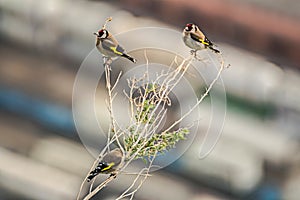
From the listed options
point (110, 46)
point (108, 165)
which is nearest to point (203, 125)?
point (110, 46)

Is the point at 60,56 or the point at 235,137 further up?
the point at 60,56

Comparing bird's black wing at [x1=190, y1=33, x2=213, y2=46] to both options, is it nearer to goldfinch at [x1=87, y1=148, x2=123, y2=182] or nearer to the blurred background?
goldfinch at [x1=87, y1=148, x2=123, y2=182]

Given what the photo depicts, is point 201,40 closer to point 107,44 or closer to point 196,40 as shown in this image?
point 196,40

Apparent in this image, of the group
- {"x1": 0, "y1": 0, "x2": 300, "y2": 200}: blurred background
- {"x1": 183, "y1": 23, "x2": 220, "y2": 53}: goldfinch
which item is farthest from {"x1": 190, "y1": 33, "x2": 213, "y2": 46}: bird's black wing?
{"x1": 0, "y1": 0, "x2": 300, "y2": 200}: blurred background

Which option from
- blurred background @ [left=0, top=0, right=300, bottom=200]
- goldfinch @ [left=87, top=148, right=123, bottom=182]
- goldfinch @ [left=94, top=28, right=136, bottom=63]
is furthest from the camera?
blurred background @ [left=0, top=0, right=300, bottom=200]

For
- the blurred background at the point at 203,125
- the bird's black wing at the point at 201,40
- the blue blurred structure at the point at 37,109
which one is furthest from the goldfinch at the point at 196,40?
the blue blurred structure at the point at 37,109

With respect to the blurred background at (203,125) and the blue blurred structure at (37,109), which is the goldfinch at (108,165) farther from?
the blue blurred structure at (37,109)

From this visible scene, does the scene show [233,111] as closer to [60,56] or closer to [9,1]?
[60,56]

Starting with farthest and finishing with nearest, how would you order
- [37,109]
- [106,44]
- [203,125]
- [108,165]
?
[37,109], [203,125], [106,44], [108,165]

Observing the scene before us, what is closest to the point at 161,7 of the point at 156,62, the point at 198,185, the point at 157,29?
the point at 157,29
